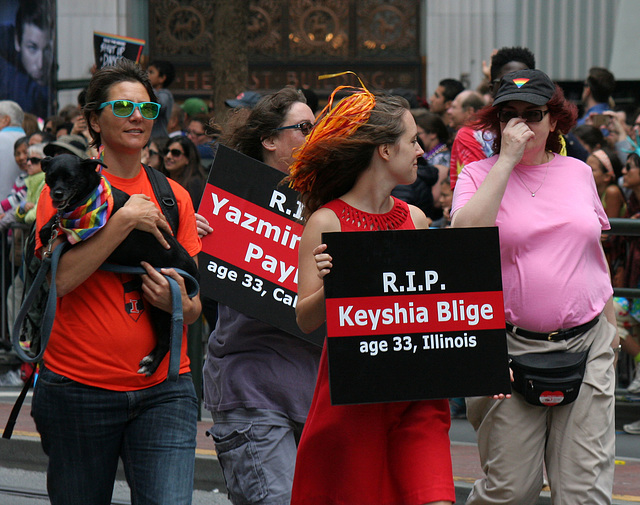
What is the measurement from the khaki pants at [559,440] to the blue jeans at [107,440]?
131cm

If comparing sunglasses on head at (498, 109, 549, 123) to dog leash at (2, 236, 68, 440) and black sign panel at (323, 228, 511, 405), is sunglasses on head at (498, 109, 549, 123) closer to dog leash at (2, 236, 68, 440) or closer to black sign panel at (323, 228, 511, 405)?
black sign panel at (323, 228, 511, 405)

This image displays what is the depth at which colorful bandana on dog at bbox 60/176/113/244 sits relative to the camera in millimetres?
3643

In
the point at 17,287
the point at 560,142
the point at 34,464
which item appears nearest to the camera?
the point at 560,142

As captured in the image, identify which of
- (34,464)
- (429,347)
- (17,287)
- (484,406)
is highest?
(429,347)

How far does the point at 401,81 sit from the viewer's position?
688 inches

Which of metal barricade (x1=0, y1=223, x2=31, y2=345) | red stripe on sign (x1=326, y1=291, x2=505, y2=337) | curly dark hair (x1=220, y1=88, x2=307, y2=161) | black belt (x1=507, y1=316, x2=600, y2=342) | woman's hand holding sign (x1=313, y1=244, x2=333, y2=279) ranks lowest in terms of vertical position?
metal barricade (x1=0, y1=223, x2=31, y2=345)

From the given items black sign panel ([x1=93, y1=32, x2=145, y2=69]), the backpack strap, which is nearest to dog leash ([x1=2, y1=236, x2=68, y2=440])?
the backpack strap

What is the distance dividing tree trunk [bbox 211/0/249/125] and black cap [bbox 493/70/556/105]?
8.81 m

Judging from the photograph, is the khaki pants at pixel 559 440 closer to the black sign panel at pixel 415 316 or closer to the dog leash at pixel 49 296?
the black sign panel at pixel 415 316

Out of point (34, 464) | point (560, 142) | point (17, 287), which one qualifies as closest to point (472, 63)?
point (17, 287)

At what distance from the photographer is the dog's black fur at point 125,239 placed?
357 cm

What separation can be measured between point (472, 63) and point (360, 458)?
13.7 m

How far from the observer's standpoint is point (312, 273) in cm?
372

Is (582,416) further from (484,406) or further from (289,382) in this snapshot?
(289,382)
